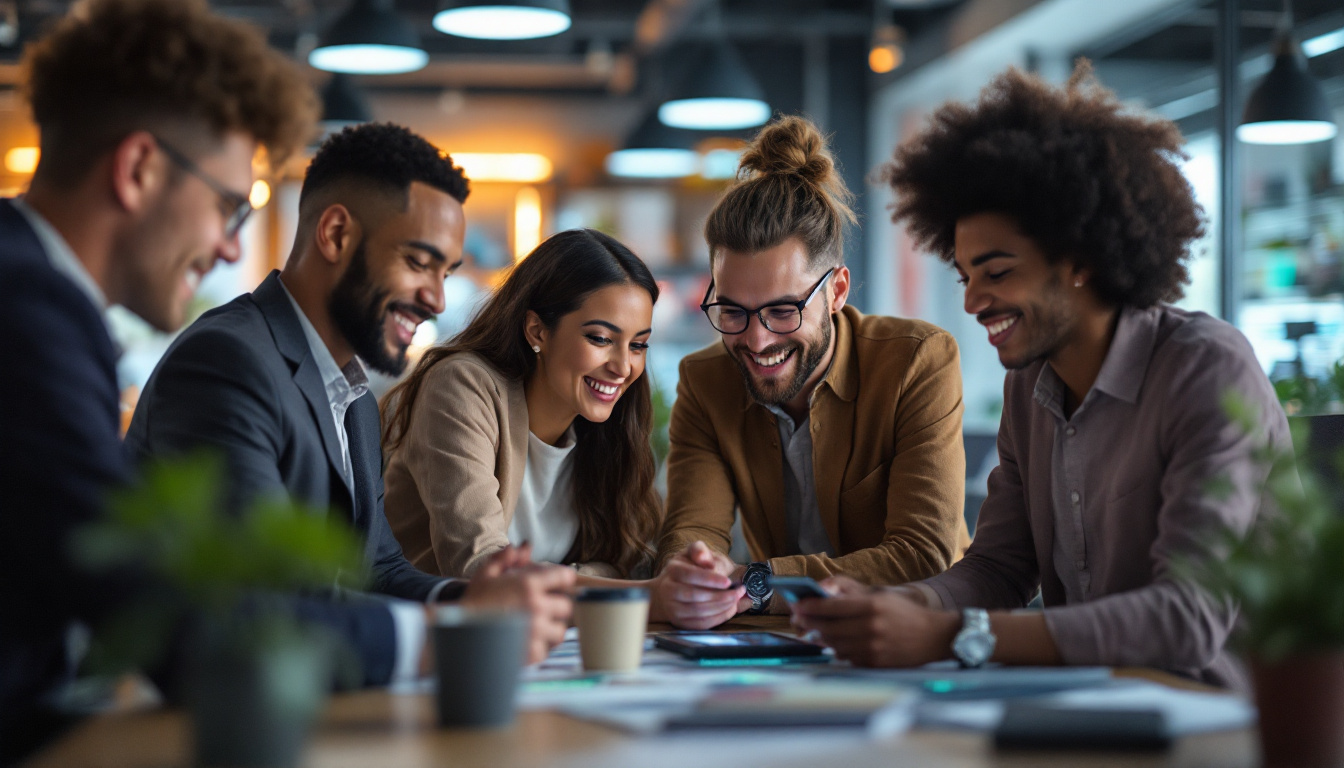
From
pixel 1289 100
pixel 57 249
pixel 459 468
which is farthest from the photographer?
pixel 1289 100

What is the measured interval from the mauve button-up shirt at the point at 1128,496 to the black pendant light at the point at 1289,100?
3.19 meters

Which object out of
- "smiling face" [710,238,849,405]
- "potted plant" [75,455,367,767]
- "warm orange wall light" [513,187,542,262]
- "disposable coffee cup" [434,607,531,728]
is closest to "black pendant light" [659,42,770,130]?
"smiling face" [710,238,849,405]

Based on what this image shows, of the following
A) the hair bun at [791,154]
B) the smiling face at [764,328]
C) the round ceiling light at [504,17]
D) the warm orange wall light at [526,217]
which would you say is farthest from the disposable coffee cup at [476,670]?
the warm orange wall light at [526,217]

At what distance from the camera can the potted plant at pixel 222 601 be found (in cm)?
93

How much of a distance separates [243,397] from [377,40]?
3.33 m

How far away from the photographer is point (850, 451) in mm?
2670

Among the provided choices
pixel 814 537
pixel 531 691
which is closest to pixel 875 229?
pixel 814 537

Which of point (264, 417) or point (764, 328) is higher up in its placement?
point (764, 328)

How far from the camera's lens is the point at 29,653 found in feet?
4.34

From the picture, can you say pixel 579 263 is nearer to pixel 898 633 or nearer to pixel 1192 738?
pixel 898 633

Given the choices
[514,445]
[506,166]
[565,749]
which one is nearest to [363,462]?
[514,445]

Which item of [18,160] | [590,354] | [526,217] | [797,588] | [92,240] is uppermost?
[18,160]

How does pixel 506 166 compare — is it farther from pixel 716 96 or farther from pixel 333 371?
pixel 333 371

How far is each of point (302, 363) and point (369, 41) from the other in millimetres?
3137
